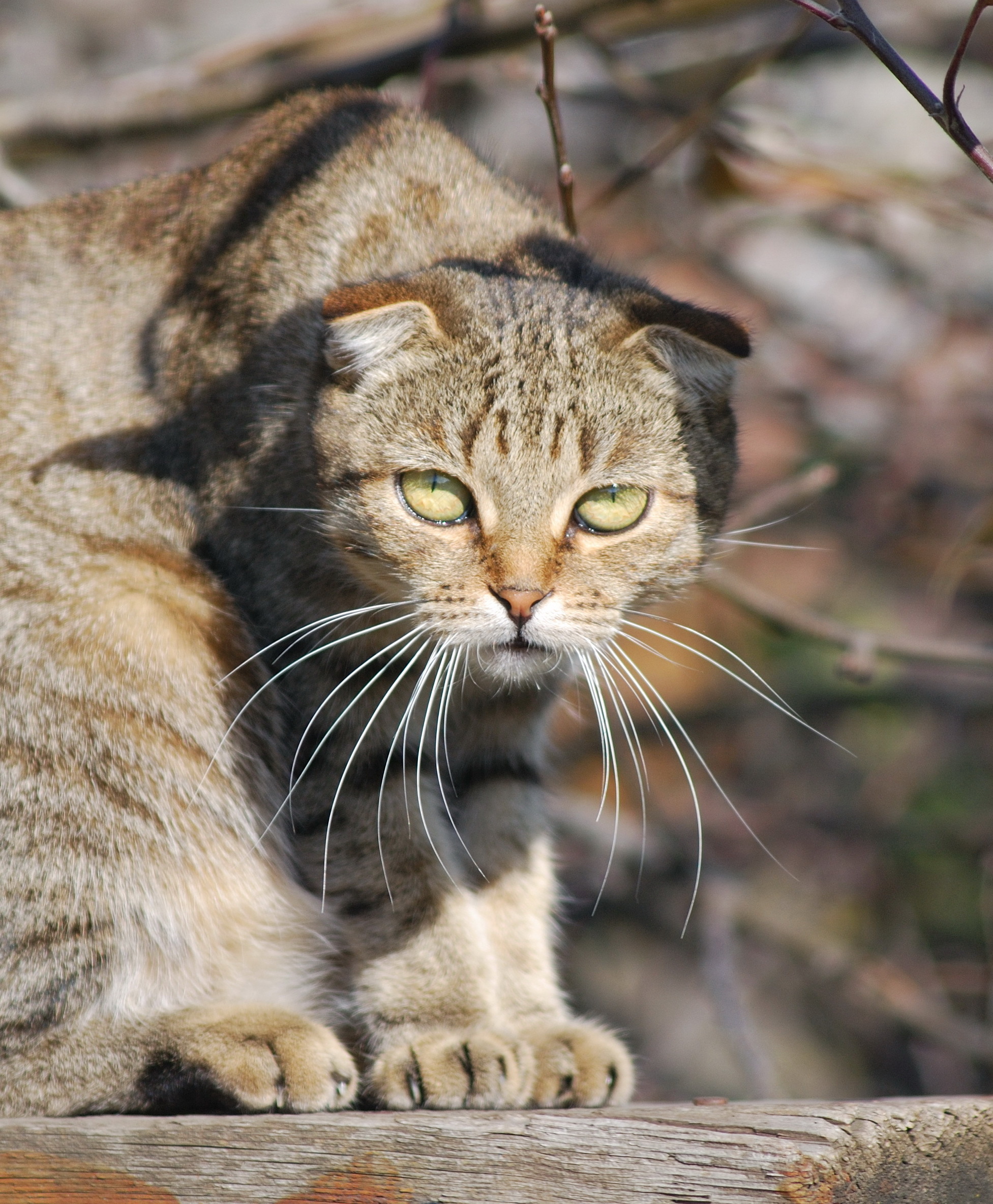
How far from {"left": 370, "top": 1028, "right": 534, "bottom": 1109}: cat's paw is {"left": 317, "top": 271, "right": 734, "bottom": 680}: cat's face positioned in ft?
2.21

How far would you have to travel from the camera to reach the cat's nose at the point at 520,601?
2309 millimetres

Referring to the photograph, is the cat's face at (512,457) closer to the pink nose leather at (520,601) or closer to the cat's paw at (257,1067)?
the pink nose leather at (520,601)

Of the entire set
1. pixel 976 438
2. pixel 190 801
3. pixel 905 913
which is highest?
pixel 976 438

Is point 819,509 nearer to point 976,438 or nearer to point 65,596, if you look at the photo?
point 976,438

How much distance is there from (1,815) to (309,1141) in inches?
35.4

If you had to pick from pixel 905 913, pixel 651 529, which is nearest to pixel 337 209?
pixel 651 529

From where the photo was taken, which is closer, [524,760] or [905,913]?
[524,760]

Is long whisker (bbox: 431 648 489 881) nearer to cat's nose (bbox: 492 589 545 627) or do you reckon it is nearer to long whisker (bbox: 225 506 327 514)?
cat's nose (bbox: 492 589 545 627)

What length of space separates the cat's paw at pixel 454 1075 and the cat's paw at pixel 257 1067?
0.22 ft

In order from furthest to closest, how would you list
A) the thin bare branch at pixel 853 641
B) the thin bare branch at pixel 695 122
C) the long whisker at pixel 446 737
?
the thin bare branch at pixel 853 641 → the thin bare branch at pixel 695 122 → the long whisker at pixel 446 737

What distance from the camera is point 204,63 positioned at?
162 inches

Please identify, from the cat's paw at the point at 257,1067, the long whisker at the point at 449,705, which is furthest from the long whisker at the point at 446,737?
the cat's paw at the point at 257,1067

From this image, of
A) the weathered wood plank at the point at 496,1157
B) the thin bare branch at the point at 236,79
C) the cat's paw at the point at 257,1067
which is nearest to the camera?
the weathered wood plank at the point at 496,1157

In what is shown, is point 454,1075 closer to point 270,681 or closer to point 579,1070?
point 579,1070
